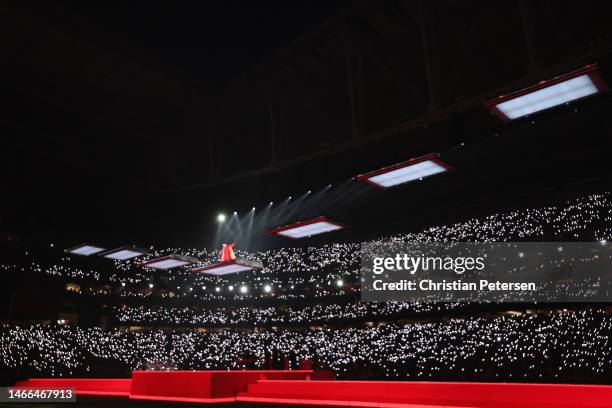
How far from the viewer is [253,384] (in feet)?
26.5

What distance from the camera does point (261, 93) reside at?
7.00 metres

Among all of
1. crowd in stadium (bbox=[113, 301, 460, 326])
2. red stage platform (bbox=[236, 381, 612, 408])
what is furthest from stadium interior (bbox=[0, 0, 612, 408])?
crowd in stadium (bbox=[113, 301, 460, 326])

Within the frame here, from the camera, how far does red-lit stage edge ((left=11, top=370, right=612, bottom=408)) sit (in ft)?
16.8

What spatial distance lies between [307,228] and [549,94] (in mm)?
3993

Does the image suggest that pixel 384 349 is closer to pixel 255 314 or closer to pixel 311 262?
pixel 311 262

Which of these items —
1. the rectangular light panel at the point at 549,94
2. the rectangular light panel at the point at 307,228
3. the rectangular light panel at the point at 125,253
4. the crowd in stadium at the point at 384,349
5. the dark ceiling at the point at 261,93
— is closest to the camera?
the rectangular light panel at the point at 549,94

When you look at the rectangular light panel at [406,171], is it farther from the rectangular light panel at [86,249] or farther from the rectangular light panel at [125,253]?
the rectangular light panel at [86,249]

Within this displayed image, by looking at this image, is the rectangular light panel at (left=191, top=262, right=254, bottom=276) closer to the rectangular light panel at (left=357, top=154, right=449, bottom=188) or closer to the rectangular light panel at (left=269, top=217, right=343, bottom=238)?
the rectangular light panel at (left=269, top=217, right=343, bottom=238)

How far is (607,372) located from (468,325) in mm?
2975

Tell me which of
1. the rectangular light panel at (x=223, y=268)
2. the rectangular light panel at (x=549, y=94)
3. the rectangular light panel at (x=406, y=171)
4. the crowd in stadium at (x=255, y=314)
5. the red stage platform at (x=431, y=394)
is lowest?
the red stage platform at (x=431, y=394)

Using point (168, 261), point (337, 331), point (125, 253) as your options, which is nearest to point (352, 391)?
point (168, 261)

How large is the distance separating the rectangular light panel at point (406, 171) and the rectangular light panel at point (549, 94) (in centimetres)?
81

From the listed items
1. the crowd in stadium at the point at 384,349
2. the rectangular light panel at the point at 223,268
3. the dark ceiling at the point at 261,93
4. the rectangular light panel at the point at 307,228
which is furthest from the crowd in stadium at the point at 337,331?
the dark ceiling at the point at 261,93

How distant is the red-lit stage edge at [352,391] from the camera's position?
16.8 feet
